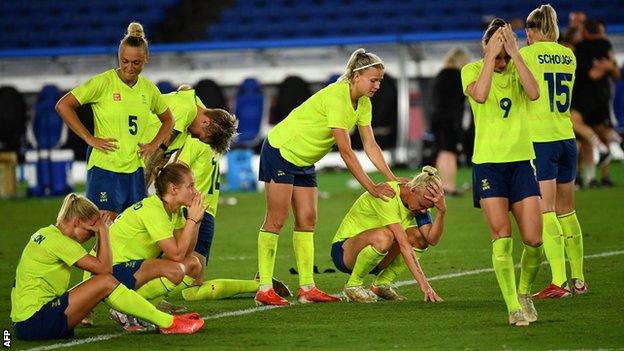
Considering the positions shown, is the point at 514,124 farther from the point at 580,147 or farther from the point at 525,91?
the point at 580,147

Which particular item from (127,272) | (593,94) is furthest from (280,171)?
(593,94)

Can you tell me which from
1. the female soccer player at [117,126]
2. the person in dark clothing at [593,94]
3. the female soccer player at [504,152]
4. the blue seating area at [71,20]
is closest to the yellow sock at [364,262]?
the female soccer player at [504,152]

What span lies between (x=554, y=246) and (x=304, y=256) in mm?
1808

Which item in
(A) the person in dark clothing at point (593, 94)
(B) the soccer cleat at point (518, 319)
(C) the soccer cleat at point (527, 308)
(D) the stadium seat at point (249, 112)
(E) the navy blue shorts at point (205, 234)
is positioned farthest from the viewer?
(D) the stadium seat at point (249, 112)

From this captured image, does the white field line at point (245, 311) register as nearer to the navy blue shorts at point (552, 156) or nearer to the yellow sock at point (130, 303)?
the yellow sock at point (130, 303)

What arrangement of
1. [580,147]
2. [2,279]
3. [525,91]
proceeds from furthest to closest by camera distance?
[580,147]
[2,279]
[525,91]

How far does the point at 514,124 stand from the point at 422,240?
1791mm

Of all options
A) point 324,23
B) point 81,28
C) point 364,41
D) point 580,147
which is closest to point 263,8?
point 324,23

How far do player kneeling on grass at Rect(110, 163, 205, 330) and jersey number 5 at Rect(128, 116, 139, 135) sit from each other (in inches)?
46.4

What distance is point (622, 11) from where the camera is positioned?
26.5 m

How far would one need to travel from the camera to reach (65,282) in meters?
7.78

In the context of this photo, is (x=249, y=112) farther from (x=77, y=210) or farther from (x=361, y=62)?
(x=77, y=210)

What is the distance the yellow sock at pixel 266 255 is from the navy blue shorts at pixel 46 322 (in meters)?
2.13

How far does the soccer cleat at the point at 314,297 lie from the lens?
31.2ft
